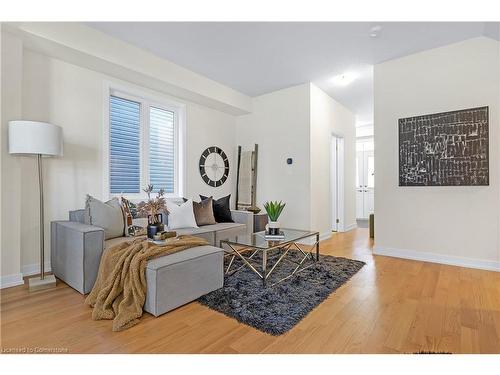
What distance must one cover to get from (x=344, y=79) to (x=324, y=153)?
1265 mm

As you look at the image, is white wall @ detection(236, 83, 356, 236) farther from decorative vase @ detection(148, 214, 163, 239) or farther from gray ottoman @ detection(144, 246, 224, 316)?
decorative vase @ detection(148, 214, 163, 239)

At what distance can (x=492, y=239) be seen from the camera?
2.89 meters

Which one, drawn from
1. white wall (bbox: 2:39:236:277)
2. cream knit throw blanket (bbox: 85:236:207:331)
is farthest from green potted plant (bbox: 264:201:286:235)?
white wall (bbox: 2:39:236:277)

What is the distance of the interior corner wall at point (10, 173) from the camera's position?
2396mm

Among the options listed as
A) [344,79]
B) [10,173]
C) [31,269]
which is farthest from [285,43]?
[31,269]

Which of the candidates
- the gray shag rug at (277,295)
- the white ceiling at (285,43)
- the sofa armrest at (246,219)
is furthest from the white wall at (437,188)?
the sofa armrest at (246,219)

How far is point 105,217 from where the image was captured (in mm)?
2580

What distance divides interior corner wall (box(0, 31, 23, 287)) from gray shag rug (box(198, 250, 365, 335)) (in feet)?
6.27
